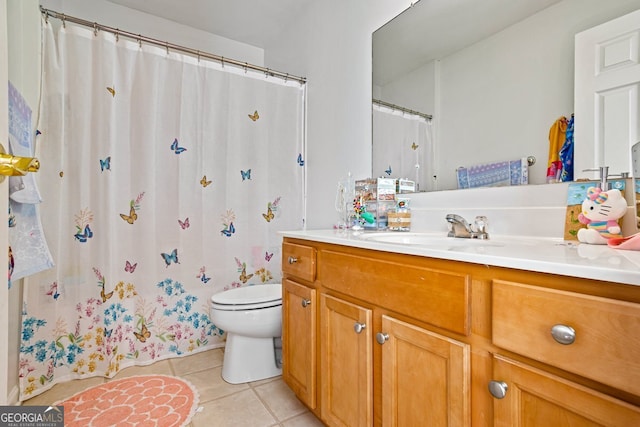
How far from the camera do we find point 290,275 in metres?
1.36

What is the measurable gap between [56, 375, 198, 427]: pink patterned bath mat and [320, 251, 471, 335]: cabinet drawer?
0.97 metres

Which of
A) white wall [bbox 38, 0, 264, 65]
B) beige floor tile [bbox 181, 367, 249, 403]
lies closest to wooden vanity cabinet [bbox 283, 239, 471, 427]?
beige floor tile [bbox 181, 367, 249, 403]

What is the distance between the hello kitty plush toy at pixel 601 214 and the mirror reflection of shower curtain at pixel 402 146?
2.01 feet

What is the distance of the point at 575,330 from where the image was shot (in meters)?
0.51

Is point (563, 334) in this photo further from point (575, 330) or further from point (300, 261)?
point (300, 261)

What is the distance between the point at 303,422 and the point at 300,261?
705 millimetres

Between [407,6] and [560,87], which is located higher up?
[407,6]

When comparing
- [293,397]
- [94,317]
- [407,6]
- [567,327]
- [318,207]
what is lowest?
[293,397]

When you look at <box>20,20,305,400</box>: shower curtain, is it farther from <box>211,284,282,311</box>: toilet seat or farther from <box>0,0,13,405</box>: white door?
<box>0,0,13,405</box>: white door

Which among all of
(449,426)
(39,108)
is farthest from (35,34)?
(449,426)

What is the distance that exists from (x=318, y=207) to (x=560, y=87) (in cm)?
143

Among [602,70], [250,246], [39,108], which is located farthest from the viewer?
[250,246]

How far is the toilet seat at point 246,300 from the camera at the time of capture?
1564mm

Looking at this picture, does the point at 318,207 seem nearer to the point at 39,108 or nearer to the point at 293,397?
the point at 293,397
